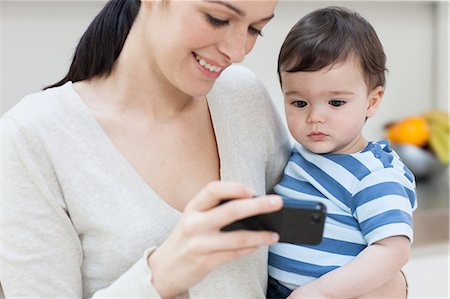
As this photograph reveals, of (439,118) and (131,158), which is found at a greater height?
(131,158)

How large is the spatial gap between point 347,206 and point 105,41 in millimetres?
A: 439

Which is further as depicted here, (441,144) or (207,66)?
(441,144)

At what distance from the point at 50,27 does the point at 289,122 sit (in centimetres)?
93

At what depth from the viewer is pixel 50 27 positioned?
6.00 feet

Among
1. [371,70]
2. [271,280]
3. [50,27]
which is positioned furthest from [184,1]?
[50,27]

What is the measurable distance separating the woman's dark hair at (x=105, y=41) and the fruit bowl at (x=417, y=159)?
4.38 feet

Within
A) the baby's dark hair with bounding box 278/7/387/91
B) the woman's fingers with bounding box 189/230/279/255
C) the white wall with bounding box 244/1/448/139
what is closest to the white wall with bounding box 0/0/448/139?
the white wall with bounding box 244/1/448/139

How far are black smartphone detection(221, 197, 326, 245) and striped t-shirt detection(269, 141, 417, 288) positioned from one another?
251mm

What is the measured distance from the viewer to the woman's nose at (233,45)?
2.94 ft

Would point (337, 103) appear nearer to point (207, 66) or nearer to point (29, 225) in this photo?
point (207, 66)

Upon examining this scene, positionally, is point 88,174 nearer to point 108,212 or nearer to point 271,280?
point 108,212

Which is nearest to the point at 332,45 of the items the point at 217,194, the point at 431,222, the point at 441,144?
the point at 217,194

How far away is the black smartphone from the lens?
2.51 ft

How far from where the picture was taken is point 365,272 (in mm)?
999
